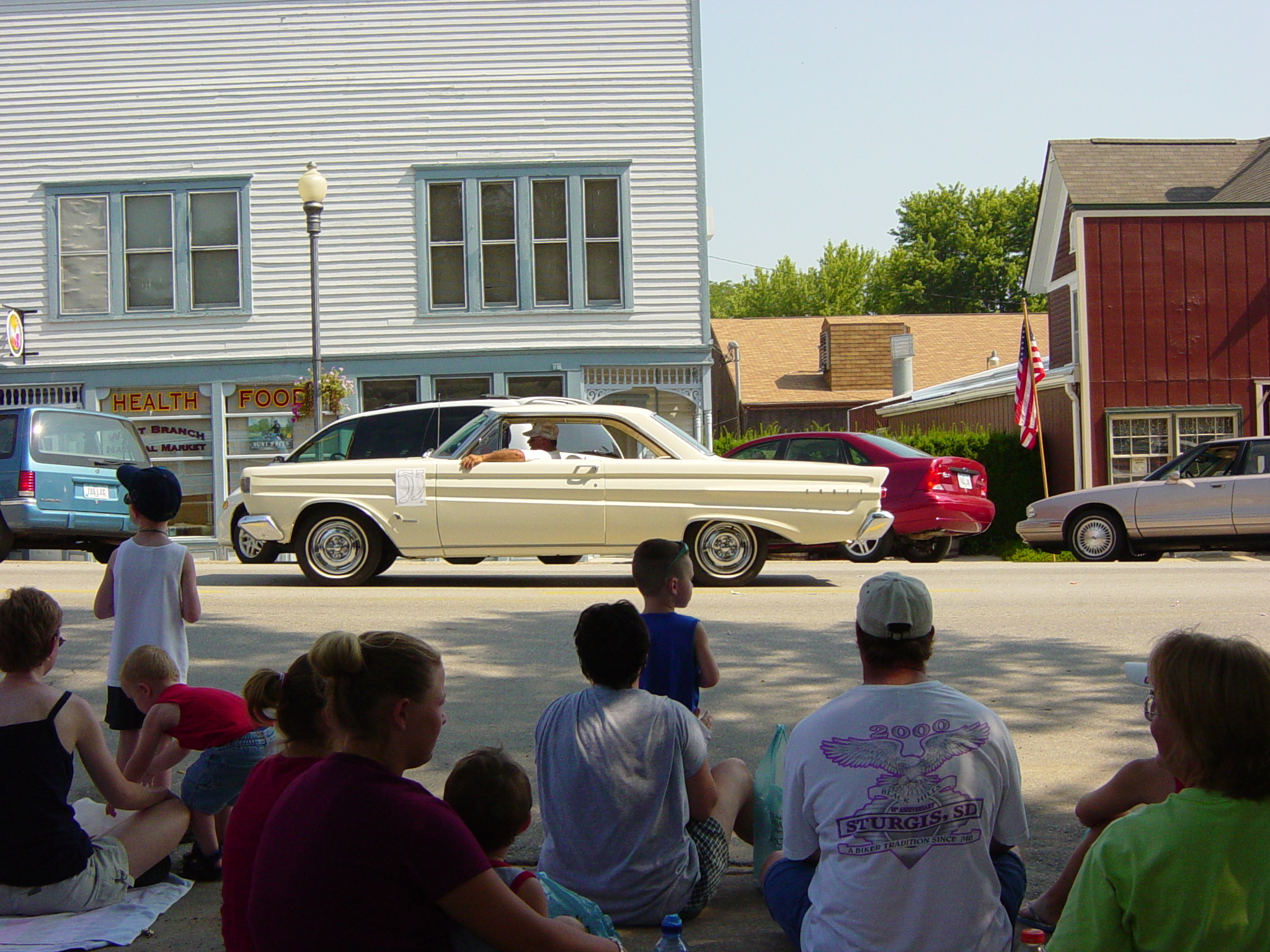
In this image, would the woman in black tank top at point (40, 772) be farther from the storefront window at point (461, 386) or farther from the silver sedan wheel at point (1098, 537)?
the storefront window at point (461, 386)

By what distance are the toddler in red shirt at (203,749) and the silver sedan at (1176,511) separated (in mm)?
14517

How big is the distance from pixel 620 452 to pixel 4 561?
353 inches

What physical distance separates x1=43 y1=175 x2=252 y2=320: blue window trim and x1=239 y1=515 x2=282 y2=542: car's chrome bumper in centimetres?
935

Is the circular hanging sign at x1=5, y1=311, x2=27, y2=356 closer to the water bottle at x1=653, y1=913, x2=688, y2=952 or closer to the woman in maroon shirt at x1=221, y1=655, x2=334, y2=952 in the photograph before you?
the woman in maroon shirt at x1=221, y1=655, x2=334, y2=952

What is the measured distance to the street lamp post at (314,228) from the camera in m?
17.2

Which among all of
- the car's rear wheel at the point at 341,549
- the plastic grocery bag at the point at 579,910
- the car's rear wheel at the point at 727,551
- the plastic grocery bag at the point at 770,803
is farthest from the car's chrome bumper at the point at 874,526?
the plastic grocery bag at the point at 579,910

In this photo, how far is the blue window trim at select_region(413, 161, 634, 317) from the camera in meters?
20.7

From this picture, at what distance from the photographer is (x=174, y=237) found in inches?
823

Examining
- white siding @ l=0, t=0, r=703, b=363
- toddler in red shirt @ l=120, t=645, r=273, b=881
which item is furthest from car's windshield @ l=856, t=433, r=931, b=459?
toddler in red shirt @ l=120, t=645, r=273, b=881

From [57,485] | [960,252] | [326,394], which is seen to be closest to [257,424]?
[326,394]

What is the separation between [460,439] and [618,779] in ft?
28.8

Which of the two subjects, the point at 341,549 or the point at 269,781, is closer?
the point at 269,781

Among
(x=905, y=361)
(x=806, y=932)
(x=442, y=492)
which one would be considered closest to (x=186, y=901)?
(x=806, y=932)

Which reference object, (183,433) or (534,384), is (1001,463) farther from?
(183,433)
